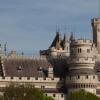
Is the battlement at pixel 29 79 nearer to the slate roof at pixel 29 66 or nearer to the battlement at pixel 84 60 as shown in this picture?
the slate roof at pixel 29 66

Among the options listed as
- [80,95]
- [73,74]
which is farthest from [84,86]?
[80,95]

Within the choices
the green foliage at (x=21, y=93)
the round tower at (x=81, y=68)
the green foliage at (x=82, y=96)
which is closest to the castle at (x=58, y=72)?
the round tower at (x=81, y=68)

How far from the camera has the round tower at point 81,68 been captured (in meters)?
168

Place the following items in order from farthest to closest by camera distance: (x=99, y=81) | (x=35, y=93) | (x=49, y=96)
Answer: (x=99, y=81)
(x=49, y=96)
(x=35, y=93)

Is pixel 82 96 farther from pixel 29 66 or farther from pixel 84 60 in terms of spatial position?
pixel 29 66

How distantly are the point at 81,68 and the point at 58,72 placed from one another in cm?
838

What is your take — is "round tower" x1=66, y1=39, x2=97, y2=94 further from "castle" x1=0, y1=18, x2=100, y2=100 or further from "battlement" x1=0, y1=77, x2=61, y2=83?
"battlement" x1=0, y1=77, x2=61, y2=83

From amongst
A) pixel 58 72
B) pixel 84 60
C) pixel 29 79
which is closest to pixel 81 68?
pixel 84 60

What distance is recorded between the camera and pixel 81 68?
169250 mm

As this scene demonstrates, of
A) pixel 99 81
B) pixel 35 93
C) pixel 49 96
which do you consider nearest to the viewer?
pixel 35 93

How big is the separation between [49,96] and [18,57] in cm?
1819

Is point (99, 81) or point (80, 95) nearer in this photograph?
point (80, 95)

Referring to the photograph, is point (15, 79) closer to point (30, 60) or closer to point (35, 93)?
point (30, 60)

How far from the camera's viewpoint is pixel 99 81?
17238 cm
